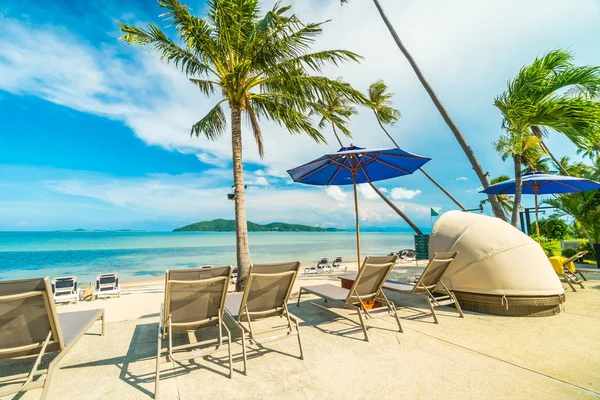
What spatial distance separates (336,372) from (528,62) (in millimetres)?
8634

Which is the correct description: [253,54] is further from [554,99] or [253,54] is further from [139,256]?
[139,256]

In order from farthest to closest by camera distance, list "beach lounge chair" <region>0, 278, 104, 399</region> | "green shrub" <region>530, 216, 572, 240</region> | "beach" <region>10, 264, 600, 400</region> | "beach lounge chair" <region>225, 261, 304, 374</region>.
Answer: "green shrub" <region>530, 216, 572, 240</region> → "beach lounge chair" <region>225, 261, 304, 374</region> → "beach" <region>10, 264, 600, 400</region> → "beach lounge chair" <region>0, 278, 104, 399</region>

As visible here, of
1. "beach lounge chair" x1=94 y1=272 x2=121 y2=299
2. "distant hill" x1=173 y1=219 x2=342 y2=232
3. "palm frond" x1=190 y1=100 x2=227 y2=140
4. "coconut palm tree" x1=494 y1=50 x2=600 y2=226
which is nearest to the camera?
"coconut palm tree" x1=494 y1=50 x2=600 y2=226

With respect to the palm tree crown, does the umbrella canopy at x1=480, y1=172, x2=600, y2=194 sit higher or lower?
lower

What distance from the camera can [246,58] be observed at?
6688 millimetres

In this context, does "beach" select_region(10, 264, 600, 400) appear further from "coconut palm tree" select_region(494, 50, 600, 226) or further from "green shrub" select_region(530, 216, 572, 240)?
"green shrub" select_region(530, 216, 572, 240)

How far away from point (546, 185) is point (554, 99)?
381 centimetres

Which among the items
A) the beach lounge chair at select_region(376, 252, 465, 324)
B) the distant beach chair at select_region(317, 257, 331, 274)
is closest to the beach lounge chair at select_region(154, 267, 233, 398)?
the beach lounge chair at select_region(376, 252, 465, 324)

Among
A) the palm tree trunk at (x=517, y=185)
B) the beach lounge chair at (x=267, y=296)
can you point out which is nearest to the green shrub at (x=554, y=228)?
the palm tree trunk at (x=517, y=185)

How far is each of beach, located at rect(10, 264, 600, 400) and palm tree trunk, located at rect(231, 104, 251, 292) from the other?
282 cm

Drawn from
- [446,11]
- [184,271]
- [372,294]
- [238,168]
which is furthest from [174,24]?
[446,11]

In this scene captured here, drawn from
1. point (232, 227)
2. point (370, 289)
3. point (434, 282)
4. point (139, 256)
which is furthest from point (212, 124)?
point (232, 227)

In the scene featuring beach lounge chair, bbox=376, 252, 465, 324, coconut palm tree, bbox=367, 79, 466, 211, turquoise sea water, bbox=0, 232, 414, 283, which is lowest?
turquoise sea water, bbox=0, 232, 414, 283

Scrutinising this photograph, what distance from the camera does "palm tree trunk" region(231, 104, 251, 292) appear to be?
6875 millimetres
